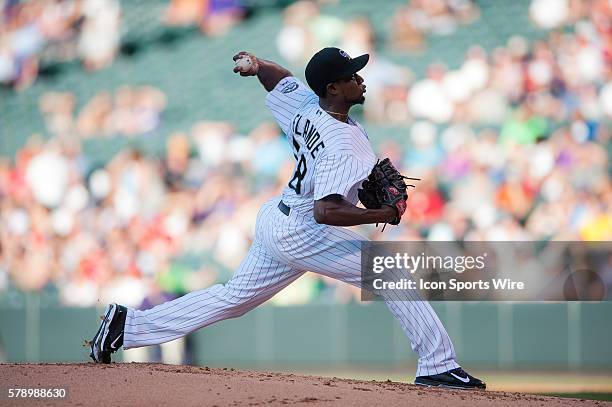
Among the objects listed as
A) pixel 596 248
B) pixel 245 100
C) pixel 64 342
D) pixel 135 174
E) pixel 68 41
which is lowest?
pixel 64 342

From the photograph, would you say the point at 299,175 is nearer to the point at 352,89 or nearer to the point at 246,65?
the point at 352,89

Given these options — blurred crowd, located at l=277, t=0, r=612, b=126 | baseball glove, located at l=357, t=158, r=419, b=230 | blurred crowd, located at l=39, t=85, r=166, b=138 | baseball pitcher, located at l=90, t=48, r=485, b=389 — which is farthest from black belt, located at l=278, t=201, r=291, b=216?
blurred crowd, located at l=39, t=85, r=166, b=138

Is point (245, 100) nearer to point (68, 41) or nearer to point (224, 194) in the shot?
point (224, 194)

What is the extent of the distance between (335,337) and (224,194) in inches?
61.9

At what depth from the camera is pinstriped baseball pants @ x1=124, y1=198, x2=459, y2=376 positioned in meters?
4.41

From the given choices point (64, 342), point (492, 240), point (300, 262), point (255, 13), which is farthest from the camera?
point (255, 13)

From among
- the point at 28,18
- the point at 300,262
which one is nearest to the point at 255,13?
the point at 28,18

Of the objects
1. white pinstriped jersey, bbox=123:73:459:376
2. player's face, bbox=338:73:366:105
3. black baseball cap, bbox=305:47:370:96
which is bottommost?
white pinstriped jersey, bbox=123:73:459:376

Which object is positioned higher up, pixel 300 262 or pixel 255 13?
pixel 255 13

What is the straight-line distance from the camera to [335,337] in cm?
858

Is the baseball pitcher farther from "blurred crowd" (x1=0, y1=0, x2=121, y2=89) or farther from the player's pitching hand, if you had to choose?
"blurred crowd" (x1=0, y1=0, x2=121, y2=89)

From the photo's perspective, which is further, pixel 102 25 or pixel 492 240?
pixel 102 25

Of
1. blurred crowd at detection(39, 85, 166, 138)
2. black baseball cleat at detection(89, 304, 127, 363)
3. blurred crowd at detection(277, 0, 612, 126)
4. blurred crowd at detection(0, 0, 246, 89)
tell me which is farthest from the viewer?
blurred crowd at detection(0, 0, 246, 89)

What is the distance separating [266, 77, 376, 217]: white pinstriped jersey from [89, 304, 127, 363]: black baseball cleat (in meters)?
0.95
